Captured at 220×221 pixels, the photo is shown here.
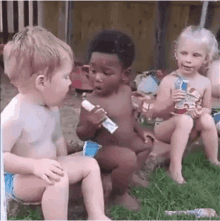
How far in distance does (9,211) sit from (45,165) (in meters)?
0.36

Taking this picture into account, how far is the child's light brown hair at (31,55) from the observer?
1004mm

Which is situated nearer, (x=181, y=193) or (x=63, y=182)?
(x=63, y=182)

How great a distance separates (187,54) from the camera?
1.33 metres

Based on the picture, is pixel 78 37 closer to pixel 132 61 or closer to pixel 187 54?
pixel 132 61

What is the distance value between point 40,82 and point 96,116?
0.26m

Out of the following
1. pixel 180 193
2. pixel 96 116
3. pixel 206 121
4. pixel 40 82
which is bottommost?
pixel 180 193

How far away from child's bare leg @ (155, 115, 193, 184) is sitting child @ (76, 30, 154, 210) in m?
0.18

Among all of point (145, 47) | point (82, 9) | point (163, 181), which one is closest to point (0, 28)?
point (82, 9)

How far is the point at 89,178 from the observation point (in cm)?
116

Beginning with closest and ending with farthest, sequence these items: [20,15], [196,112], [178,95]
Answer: [20,15] → [178,95] → [196,112]

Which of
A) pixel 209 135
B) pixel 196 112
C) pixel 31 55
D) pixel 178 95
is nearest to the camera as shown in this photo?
pixel 31 55

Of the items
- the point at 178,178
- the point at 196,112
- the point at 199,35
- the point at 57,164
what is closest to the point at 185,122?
the point at 196,112

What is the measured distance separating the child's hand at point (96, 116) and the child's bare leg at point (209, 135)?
54cm

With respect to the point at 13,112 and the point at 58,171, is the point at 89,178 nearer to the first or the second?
the point at 58,171
